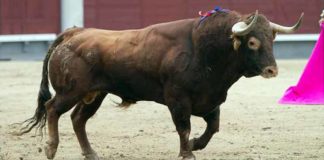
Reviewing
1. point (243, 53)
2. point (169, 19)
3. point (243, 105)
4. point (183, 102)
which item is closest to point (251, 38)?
point (243, 53)

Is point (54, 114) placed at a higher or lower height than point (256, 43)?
lower

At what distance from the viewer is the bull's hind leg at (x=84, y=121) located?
5312mm

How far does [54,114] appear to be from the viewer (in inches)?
208

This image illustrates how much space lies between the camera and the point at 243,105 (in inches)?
325

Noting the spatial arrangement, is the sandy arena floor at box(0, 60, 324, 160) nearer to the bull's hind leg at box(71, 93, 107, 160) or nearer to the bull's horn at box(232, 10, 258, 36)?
the bull's hind leg at box(71, 93, 107, 160)

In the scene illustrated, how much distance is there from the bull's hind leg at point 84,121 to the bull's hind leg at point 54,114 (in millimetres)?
181

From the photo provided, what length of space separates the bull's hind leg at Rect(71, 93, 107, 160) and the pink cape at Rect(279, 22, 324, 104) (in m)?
3.05

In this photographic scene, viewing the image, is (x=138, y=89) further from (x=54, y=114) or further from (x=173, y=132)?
(x=173, y=132)

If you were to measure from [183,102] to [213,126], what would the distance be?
0.31m

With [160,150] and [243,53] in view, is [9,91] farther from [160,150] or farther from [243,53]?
[243,53]

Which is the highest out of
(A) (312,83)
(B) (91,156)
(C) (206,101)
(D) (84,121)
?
(C) (206,101)

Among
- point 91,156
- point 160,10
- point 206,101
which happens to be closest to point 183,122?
point 206,101

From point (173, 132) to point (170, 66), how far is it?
1665 mm

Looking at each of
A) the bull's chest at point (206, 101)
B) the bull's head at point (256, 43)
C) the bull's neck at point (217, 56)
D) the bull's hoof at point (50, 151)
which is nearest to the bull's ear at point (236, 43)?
the bull's head at point (256, 43)
